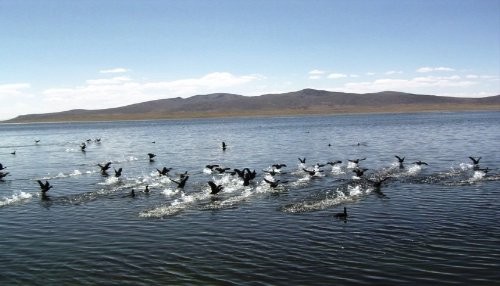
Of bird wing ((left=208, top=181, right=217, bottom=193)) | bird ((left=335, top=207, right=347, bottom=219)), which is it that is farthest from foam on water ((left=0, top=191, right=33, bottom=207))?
bird ((left=335, top=207, right=347, bottom=219))

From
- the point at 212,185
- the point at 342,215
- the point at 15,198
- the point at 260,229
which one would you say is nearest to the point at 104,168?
the point at 15,198

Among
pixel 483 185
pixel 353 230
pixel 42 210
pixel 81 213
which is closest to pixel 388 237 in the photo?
pixel 353 230

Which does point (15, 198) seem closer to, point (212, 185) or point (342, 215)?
point (212, 185)

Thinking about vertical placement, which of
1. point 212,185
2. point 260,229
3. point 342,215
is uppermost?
point 212,185

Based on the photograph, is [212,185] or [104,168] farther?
[104,168]

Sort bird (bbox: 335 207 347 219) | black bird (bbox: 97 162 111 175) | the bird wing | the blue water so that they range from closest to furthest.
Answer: the blue water
bird (bbox: 335 207 347 219)
the bird wing
black bird (bbox: 97 162 111 175)

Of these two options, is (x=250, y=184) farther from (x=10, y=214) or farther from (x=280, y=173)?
(x=10, y=214)

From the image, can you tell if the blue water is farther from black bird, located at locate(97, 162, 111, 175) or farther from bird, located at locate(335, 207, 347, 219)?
black bird, located at locate(97, 162, 111, 175)

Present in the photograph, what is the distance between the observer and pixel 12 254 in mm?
22734

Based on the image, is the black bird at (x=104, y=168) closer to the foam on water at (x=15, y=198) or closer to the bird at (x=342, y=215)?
the foam on water at (x=15, y=198)

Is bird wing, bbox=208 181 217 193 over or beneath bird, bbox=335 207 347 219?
over

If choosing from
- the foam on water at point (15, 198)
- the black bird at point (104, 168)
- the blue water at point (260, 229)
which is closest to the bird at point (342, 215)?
the blue water at point (260, 229)

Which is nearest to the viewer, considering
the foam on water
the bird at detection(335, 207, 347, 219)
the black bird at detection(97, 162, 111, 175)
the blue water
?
the blue water

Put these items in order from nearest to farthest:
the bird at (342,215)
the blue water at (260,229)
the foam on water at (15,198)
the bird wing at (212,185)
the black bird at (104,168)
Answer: the blue water at (260,229) < the bird at (342,215) < the bird wing at (212,185) < the foam on water at (15,198) < the black bird at (104,168)
